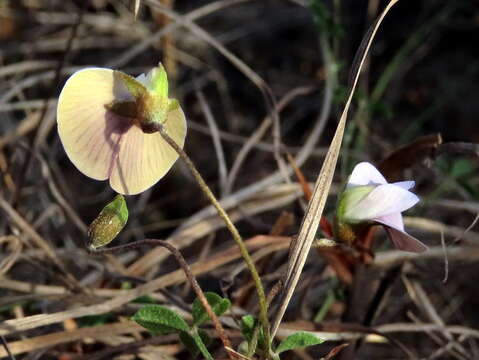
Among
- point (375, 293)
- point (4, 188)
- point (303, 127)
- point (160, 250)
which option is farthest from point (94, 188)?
point (375, 293)

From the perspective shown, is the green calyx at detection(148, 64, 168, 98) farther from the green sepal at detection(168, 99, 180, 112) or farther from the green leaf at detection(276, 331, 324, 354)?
the green leaf at detection(276, 331, 324, 354)

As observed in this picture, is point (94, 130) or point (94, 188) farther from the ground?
point (94, 130)

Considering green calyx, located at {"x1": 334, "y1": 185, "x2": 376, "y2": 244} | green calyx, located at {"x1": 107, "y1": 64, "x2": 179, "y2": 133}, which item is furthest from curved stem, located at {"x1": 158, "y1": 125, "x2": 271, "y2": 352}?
green calyx, located at {"x1": 334, "y1": 185, "x2": 376, "y2": 244}

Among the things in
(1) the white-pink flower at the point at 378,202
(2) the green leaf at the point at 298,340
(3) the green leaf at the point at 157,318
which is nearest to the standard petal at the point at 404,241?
(1) the white-pink flower at the point at 378,202

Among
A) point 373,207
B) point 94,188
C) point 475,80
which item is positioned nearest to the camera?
point 373,207

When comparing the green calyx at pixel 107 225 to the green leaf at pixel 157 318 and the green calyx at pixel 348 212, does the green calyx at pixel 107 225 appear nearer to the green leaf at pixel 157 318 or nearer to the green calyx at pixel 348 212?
the green leaf at pixel 157 318

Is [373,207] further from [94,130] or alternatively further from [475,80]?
[475,80]
